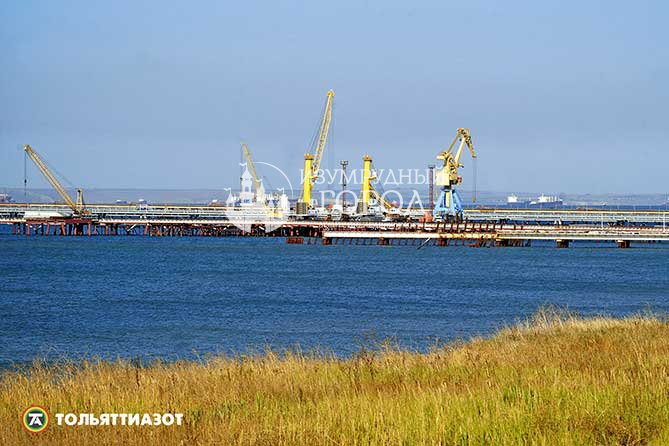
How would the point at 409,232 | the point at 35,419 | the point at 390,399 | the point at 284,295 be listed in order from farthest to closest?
the point at 409,232, the point at 284,295, the point at 390,399, the point at 35,419

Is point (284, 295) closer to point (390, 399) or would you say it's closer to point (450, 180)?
point (390, 399)

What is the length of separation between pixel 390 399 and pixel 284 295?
29824mm

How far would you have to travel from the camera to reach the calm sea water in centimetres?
2706

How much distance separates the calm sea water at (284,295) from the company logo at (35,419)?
416 inches

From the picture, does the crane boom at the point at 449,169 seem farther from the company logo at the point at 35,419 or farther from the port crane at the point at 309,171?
the company logo at the point at 35,419

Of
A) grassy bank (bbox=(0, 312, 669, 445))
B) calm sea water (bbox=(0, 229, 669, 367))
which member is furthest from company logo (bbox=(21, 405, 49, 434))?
calm sea water (bbox=(0, 229, 669, 367))

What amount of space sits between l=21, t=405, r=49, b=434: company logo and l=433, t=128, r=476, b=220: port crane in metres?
86.7

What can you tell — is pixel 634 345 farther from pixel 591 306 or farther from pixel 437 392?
pixel 591 306

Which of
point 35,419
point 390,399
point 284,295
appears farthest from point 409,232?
point 35,419

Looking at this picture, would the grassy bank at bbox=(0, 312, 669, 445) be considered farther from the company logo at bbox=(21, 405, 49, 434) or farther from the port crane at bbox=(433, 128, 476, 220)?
the port crane at bbox=(433, 128, 476, 220)

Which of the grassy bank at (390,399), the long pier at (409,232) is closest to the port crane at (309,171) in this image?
the long pier at (409,232)

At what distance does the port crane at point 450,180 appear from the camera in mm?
99562

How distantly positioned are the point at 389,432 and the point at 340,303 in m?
27.5

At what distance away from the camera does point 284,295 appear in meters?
41.6
